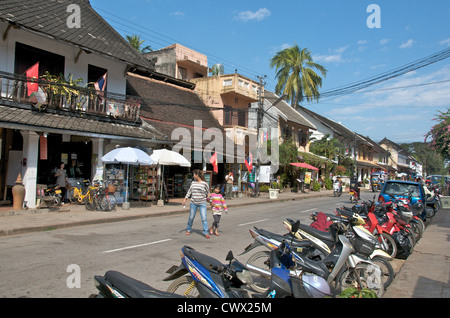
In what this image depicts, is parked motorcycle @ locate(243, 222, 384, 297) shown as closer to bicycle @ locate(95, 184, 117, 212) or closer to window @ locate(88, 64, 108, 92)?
bicycle @ locate(95, 184, 117, 212)

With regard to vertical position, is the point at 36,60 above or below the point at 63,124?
above

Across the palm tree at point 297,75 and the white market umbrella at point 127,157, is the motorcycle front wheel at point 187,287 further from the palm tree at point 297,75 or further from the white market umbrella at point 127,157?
the palm tree at point 297,75

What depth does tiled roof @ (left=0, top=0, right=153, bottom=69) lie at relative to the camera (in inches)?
520

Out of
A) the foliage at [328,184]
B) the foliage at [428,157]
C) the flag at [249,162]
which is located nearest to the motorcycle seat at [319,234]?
the flag at [249,162]

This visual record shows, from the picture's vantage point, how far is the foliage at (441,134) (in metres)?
11.8

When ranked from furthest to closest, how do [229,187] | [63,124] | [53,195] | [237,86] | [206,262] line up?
[237,86] < [229,187] < [53,195] < [63,124] < [206,262]

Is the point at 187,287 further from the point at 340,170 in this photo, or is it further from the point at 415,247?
the point at 340,170

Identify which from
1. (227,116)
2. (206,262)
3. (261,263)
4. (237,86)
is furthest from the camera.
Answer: (227,116)

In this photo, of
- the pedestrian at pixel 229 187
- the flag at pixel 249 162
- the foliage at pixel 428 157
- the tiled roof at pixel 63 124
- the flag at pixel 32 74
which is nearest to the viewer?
the tiled roof at pixel 63 124

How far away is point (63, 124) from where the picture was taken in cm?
1305

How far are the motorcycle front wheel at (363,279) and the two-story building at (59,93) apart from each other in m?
11.4

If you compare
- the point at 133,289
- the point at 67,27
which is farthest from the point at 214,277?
the point at 67,27

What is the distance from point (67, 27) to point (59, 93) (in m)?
3.53
